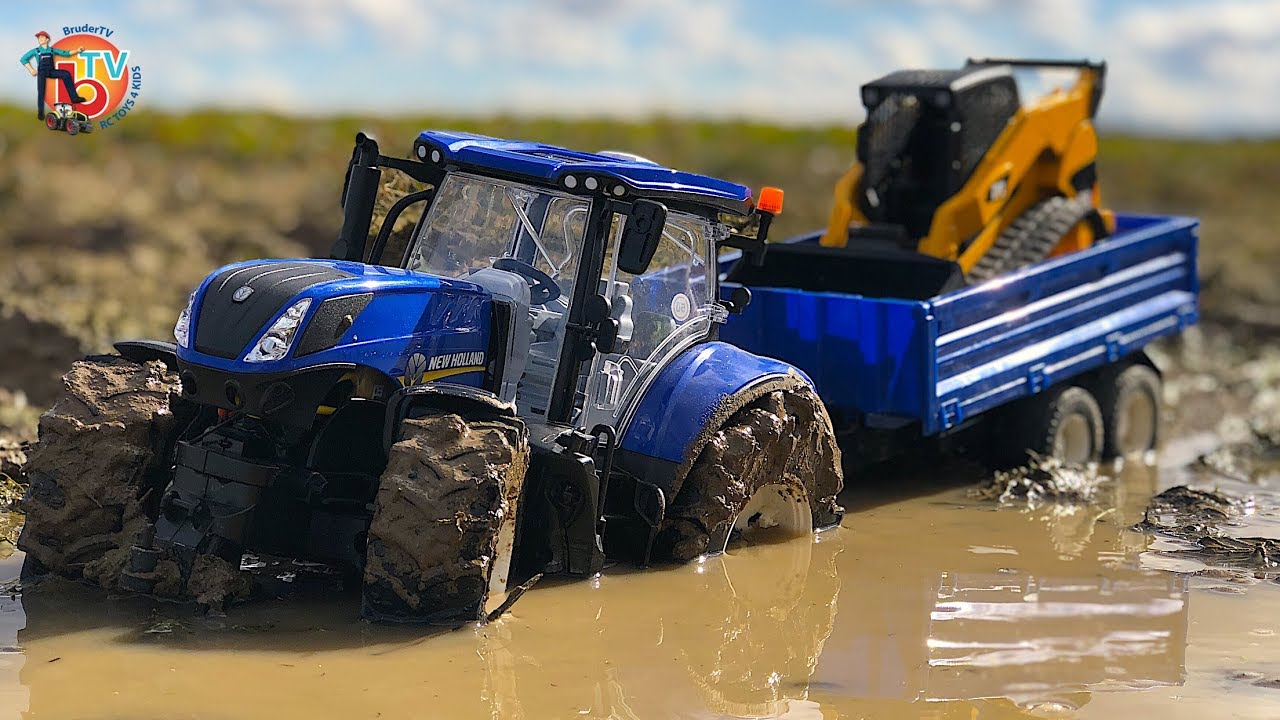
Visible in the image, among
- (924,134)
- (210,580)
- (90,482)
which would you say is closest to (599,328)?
(210,580)

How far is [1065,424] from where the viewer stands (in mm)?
10266

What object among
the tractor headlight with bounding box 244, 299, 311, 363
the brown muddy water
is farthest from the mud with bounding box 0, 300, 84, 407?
the tractor headlight with bounding box 244, 299, 311, 363

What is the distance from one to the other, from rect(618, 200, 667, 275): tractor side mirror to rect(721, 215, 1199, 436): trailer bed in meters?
2.21

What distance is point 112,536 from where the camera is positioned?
21.6ft

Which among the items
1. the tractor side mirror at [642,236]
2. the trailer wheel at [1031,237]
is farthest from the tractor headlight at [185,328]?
the trailer wheel at [1031,237]

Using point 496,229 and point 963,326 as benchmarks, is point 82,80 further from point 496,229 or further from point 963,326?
point 963,326

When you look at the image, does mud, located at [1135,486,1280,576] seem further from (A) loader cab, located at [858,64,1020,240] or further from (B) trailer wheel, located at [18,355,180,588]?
(B) trailer wheel, located at [18,355,180,588]

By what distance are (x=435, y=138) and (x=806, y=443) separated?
99.4 inches

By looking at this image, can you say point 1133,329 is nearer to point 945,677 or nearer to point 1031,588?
point 1031,588

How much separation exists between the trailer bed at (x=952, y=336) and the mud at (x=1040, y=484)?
0.59 meters

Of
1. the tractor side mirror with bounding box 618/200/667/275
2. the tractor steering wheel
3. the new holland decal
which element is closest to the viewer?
the new holland decal

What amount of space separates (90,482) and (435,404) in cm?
165

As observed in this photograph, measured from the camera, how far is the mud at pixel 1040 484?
9617 millimetres

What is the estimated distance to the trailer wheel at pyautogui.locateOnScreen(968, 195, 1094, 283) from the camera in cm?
1036
